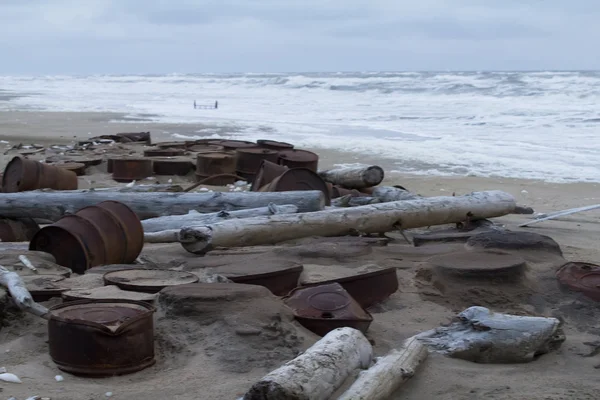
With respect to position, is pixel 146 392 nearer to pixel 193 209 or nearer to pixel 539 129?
pixel 193 209

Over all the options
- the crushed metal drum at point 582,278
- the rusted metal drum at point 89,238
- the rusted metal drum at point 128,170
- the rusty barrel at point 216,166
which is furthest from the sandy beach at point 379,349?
the rusted metal drum at point 128,170

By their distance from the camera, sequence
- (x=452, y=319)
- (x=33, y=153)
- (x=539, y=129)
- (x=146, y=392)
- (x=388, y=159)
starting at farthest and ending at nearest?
1. (x=539, y=129)
2. (x=388, y=159)
3. (x=33, y=153)
4. (x=452, y=319)
5. (x=146, y=392)

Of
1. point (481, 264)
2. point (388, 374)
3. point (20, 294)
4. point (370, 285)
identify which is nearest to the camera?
point (388, 374)

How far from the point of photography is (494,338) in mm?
4023

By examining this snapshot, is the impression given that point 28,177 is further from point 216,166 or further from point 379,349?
point 379,349

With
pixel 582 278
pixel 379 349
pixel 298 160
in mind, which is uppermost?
pixel 298 160

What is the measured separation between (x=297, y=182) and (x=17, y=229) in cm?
270

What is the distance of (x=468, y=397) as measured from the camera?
347 cm

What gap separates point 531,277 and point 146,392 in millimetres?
2938

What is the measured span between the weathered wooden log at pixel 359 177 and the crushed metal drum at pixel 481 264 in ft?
11.2

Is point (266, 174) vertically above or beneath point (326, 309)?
above

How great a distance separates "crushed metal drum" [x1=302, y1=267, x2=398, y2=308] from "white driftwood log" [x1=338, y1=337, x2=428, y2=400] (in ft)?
2.45

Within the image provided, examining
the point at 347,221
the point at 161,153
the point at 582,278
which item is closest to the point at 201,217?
the point at 347,221

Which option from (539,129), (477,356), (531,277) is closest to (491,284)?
(531,277)
